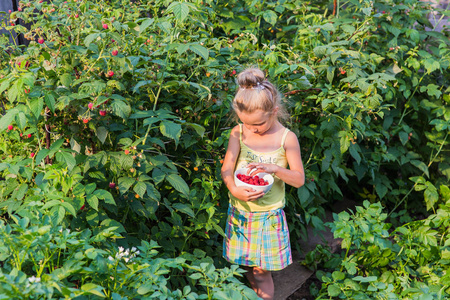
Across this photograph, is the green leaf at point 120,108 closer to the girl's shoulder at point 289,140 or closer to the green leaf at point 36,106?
the green leaf at point 36,106

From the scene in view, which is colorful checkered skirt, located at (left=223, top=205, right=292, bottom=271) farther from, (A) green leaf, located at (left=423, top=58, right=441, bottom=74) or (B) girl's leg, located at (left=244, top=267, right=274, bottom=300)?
(A) green leaf, located at (left=423, top=58, right=441, bottom=74)

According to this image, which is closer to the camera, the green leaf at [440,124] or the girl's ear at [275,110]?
the girl's ear at [275,110]

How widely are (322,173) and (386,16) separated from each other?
1.50m

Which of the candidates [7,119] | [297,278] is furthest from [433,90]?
[7,119]

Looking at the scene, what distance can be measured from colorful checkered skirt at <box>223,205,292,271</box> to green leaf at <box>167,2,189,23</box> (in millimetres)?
1111

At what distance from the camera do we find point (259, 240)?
2533 millimetres

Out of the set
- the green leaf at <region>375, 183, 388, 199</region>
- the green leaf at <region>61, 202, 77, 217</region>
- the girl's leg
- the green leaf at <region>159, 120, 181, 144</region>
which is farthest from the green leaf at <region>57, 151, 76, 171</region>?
the green leaf at <region>375, 183, 388, 199</region>

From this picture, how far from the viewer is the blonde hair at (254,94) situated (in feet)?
7.59

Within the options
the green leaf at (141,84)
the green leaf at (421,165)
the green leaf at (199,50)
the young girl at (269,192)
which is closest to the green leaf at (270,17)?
the young girl at (269,192)

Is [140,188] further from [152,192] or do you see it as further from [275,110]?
[275,110]

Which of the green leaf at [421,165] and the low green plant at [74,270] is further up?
the low green plant at [74,270]

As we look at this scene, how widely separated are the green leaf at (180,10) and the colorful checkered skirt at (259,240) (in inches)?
43.7

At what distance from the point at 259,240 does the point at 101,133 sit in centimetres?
105


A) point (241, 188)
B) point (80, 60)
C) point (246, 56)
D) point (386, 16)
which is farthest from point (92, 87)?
point (386, 16)
